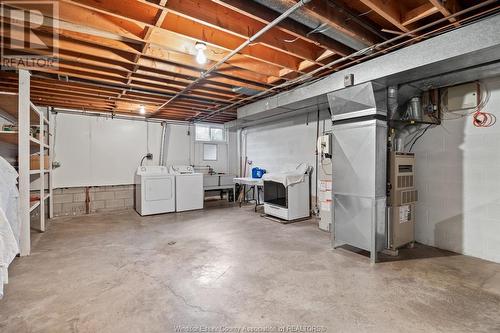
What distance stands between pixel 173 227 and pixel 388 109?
13.3 feet

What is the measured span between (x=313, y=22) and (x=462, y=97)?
7.95ft

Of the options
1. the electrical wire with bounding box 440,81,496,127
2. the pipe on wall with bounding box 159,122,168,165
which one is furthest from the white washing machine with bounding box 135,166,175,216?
the electrical wire with bounding box 440,81,496,127

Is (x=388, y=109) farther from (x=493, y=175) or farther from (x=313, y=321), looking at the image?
(x=313, y=321)

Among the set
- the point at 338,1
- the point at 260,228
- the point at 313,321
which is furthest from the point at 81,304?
the point at 338,1

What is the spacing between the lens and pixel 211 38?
2629mm

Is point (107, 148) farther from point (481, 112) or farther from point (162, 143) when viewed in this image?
point (481, 112)

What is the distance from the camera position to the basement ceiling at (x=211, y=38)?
2.14m

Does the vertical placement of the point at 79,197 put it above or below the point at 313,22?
below

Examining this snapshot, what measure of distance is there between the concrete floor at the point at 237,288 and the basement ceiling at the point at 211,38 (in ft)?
8.22

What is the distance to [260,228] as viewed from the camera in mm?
4426

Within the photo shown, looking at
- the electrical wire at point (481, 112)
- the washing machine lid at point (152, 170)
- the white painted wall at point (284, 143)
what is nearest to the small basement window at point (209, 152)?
the white painted wall at point (284, 143)

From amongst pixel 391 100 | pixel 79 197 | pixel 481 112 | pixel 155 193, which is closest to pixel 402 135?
pixel 391 100

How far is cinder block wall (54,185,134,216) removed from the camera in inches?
218

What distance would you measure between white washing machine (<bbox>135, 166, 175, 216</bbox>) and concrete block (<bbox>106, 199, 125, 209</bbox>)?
662 millimetres
